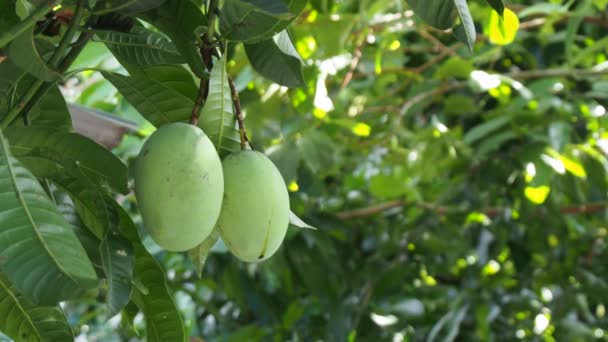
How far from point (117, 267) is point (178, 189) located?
0.25ft

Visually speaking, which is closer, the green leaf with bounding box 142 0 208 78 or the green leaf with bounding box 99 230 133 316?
the green leaf with bounding box 99 230 133 316

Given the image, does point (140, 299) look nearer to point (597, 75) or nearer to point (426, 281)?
point (597, 75)

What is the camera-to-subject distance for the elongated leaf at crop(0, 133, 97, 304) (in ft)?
1.83

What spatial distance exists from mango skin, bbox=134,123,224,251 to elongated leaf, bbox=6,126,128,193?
0.07 metres

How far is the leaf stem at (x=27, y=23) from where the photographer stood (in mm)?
616

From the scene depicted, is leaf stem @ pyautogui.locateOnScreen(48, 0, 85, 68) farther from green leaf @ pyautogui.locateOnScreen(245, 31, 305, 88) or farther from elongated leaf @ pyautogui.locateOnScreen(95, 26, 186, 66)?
green leaf @ pyautogui.locateOnScreen(245, 31, 305, 88)

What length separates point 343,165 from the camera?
112 inches

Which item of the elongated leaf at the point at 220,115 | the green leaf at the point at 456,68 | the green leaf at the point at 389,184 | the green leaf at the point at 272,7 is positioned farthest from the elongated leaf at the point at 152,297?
the green leaf at the point at 389,184

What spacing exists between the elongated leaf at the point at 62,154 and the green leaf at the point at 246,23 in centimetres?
14

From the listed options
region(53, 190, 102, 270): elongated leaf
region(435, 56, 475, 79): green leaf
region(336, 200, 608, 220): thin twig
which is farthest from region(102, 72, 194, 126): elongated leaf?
region(336, 200, 608, 220): thin twig

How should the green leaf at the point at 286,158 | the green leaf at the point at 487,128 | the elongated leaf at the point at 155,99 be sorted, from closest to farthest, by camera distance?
the elongated leaf at the point at 155,99, the green leaf at the point at 286,158, the green leaf at the point at 487,128

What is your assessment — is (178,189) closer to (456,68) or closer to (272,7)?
(272,7)

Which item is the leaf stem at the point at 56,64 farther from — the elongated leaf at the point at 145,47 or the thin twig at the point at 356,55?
the thin twig at the point at 356,55

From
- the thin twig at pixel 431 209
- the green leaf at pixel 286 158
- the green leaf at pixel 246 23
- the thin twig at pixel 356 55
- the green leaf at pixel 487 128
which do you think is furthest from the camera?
the thin twig at pixel 431 209
